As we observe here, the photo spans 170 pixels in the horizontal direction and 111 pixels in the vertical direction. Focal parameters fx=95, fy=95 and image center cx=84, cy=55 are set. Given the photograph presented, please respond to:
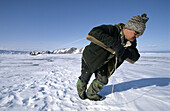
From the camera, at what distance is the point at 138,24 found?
3.88 ft

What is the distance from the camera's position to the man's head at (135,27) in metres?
1.19

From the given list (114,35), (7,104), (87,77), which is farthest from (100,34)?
(7,104)

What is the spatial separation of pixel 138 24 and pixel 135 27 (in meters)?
0.05

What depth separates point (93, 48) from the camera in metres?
1.34

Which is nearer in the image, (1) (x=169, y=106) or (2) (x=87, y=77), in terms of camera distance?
(1) (x=169, y=106)

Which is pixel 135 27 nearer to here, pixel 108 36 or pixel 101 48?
pixel 108 36

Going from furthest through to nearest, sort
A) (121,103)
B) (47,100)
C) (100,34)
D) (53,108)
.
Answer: (47,100), (121,103), (53,108), (100,34)

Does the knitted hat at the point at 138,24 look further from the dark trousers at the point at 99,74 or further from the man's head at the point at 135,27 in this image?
the dark trousers at the point at 99,74

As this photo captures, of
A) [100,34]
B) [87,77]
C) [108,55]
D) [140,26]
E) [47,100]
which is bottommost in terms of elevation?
[47,100]

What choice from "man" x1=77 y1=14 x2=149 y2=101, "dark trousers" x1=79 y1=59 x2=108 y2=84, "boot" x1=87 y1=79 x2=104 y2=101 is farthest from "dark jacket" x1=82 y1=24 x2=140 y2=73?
"boot" x1=87 y1=79 x2=104 y2=101

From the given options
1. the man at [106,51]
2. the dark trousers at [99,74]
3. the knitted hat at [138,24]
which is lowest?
the dark trousers at [99,74]

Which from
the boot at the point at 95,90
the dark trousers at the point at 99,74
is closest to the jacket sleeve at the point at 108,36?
the dark trousers at the point at 99,74

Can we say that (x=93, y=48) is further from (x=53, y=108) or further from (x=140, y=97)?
(x=140, y=97)

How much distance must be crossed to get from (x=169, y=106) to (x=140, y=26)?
3.77ft
